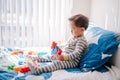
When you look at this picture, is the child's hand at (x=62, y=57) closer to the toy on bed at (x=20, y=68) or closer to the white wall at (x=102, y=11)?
the toy on bed at (x=20, y=68)

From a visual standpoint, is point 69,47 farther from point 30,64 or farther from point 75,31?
point 30,64

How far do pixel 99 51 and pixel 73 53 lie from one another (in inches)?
8.7

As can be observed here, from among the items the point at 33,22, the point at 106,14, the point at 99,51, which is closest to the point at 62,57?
the point at 99,51

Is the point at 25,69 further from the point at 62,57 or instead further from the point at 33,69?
the point at 62,57

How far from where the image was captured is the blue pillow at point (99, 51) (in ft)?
5.65

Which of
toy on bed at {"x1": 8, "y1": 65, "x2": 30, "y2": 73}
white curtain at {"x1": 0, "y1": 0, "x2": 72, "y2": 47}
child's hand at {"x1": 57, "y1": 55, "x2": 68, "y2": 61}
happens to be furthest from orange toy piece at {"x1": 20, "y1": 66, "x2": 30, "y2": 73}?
white curtain at {"x1": 0, "y1": 0, "x2": 72, "y2": 47}

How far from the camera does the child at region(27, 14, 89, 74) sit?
1.65 meters

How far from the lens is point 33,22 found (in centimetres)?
284

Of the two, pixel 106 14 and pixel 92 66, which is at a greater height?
pixel 106 14

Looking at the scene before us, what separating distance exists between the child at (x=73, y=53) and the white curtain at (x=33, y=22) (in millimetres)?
970

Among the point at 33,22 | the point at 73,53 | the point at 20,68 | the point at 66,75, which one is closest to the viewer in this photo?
the point at 66,75

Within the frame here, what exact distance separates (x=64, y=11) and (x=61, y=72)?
140 centimetres

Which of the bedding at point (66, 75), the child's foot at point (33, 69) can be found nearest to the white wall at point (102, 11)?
the bedding at point (66, 75)

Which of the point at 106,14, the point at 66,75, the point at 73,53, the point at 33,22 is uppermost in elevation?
the point at 106,14
